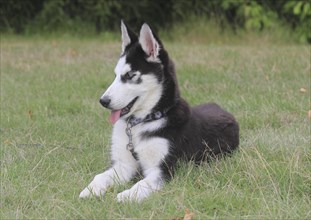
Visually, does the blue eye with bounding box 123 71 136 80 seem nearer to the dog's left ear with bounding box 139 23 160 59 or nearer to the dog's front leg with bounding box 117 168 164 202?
the dog's left ear with bounding box 139 23 160 59

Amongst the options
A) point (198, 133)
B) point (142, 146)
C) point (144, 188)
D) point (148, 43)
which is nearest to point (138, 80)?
point (148, 43)

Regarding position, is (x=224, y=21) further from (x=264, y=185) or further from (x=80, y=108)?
(x=264, y=185)

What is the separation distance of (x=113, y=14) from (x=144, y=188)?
9.21 m

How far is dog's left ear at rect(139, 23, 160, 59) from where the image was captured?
145 inches

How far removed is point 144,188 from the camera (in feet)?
11.2

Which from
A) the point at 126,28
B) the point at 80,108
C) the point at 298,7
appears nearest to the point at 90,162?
the point at 126,28

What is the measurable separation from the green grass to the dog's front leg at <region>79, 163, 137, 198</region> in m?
0.07

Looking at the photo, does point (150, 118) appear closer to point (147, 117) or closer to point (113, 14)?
point (147, 117)

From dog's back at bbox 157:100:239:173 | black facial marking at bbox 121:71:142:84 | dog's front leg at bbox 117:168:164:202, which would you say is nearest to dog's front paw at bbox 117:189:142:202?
dog's front leg at bbox 117:168:164:202

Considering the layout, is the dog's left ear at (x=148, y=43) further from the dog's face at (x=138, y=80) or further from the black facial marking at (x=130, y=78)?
the black facial marking at (x=130, y=78)

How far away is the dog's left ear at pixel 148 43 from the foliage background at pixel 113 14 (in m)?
7.85

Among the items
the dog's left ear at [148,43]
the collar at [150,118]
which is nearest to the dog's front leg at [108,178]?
the collar at [150,118]

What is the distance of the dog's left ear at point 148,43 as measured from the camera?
3.68m

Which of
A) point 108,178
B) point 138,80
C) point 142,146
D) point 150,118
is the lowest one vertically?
point 108,178
